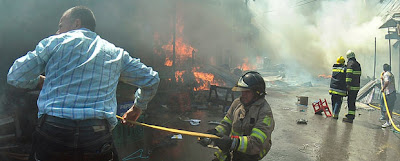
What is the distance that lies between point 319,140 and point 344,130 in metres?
1.46

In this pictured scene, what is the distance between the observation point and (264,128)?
231 centimetres

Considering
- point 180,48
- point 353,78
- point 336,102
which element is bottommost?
point 336,102

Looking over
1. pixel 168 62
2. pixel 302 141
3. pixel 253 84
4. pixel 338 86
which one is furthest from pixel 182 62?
pixel 253 84

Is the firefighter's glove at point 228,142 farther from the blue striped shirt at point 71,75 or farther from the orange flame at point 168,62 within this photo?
the orange flame at point 168,62

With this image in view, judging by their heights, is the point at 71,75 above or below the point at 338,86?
above

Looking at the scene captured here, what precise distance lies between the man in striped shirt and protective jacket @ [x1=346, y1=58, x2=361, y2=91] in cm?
746

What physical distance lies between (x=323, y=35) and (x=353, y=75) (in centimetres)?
2277

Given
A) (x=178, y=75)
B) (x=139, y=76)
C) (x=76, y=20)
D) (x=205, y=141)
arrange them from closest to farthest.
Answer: (x=76, y=20) < (x=139, y=76) < (x=205, y=141) < (x=178, y=75)

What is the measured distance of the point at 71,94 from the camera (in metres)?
1.71

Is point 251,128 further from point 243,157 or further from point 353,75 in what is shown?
point 353,75

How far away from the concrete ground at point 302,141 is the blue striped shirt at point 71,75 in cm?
276

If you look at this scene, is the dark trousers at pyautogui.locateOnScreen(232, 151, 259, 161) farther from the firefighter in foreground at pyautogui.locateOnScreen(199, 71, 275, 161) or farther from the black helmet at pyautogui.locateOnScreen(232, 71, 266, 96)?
the black helmet at pyautogui.locateOnScreen(232, 71, 266, 96)

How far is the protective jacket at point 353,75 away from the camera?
7102 millimetres

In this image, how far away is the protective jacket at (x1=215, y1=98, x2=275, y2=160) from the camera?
2.24 m
